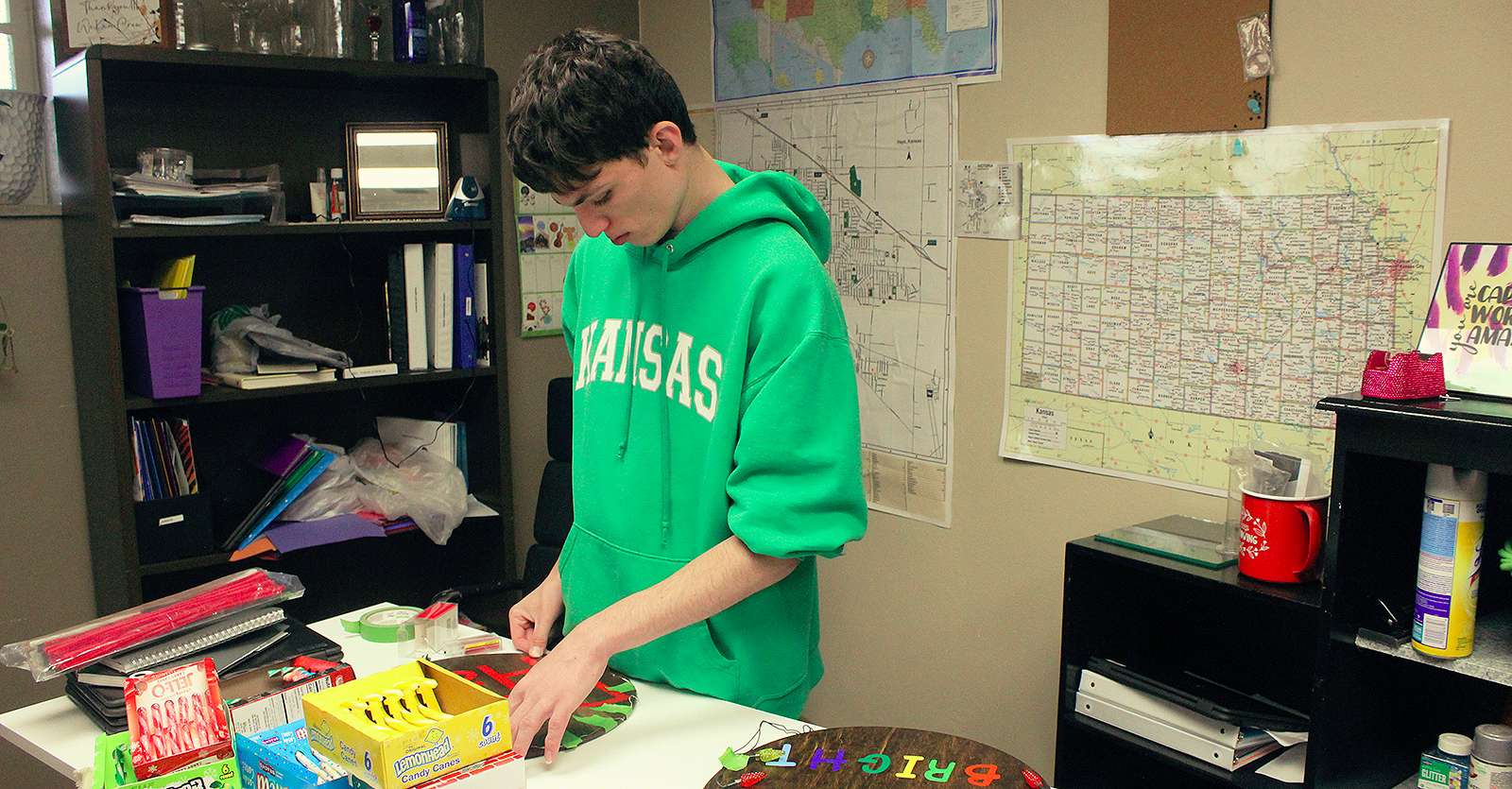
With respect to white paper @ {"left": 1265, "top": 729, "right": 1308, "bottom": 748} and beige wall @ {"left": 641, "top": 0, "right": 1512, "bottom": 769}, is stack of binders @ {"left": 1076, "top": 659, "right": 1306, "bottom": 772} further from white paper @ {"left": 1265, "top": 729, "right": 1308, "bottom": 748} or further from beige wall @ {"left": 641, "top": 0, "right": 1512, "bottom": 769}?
beige wall @ {"left": 641, "top": 0, "right": 1512, "bottom": 769}

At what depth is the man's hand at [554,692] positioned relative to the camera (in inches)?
49.8

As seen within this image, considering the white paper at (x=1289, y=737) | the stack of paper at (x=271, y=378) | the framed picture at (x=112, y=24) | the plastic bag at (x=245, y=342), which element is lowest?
the white paper at (x=1289, y=737)

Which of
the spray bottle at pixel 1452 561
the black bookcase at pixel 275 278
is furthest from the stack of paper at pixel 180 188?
the spray bottle at pixel 1452 561

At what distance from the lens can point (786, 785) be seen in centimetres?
124

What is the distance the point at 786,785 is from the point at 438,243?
83.4 inches

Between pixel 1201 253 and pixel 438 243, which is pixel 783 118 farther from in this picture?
pixel 1201 253

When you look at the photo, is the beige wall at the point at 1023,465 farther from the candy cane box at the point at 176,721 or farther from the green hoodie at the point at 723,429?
the candy cane box at the point at 176,721

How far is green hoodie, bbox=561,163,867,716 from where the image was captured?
137cm

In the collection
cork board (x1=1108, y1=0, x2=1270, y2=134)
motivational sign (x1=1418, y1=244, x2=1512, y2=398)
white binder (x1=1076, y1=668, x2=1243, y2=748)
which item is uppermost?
cork board (x1=1108, y1=0, x2=1270, y2=134)

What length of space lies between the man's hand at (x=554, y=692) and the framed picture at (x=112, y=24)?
197cm

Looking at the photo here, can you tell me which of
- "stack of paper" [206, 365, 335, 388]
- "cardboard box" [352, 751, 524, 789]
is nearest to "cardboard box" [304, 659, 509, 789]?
"cardboard box" [352, 751, 524, 789]

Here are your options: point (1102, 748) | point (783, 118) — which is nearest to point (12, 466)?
point (783, 118)

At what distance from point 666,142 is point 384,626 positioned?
87 centimetres

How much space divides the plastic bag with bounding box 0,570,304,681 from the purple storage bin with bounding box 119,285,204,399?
3.26 ft
